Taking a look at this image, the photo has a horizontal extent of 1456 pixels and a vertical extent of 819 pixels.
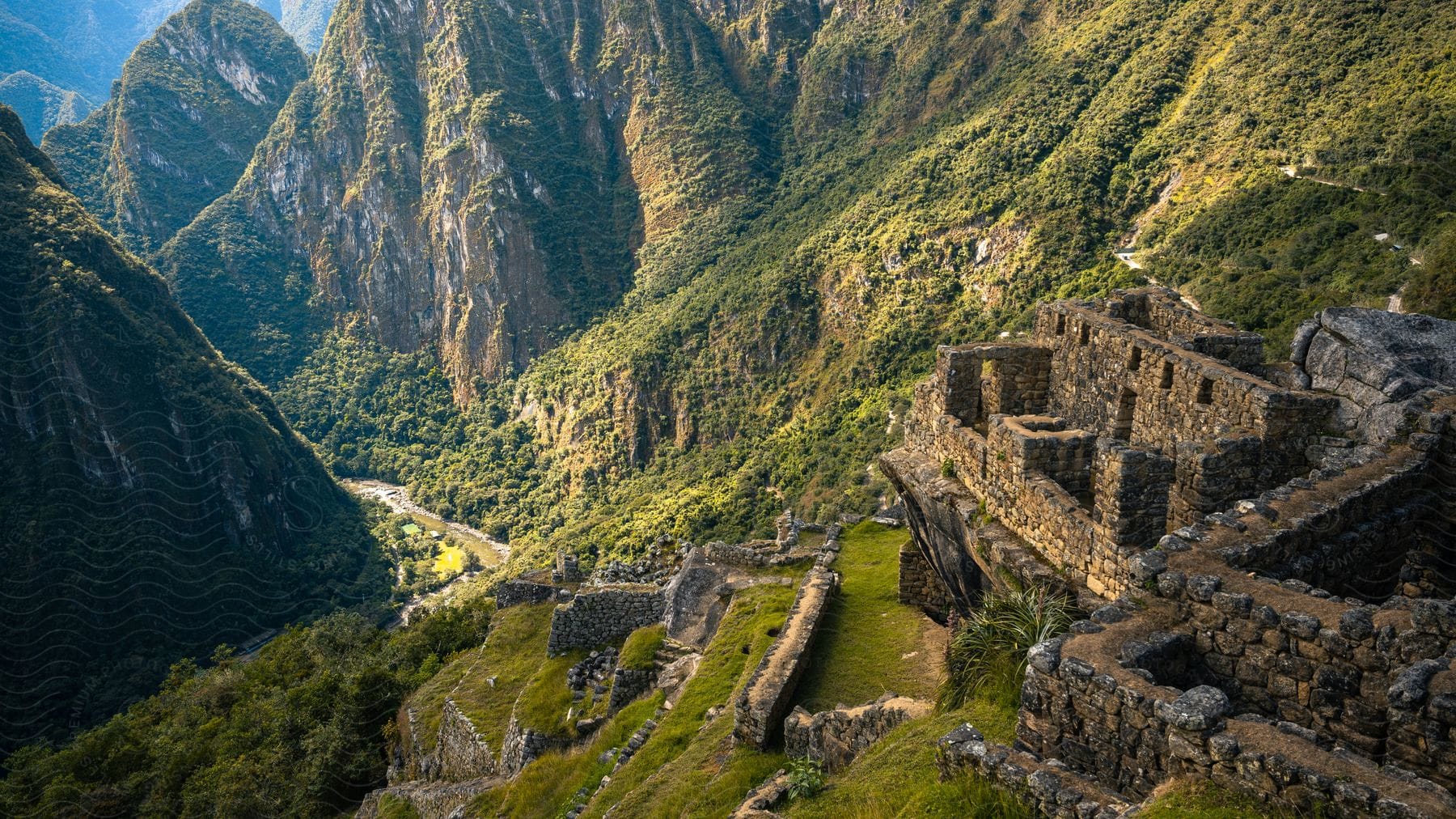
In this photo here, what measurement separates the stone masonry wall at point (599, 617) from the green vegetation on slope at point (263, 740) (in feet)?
29.6

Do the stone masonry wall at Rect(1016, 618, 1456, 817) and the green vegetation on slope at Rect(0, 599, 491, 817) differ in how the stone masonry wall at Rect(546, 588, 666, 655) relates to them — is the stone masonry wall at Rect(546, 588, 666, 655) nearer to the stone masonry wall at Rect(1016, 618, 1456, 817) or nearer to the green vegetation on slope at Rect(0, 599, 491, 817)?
the green vegetation on slope at Rect(0, 599, 491, 817)

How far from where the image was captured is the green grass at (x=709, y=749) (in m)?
11.8

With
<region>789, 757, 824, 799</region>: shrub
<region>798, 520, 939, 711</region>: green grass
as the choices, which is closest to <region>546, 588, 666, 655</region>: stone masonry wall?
<region>798, 520, 939, 711</region>: green grass

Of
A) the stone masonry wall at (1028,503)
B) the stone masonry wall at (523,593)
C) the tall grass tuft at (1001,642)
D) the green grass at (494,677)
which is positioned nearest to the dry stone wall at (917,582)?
the stone masonry wall at (1028,503)

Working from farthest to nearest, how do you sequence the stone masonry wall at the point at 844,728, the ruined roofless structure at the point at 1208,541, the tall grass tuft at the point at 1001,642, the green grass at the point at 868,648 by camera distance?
the green grass at the point at 868,648 → the stone masonry wall at the point at 844,728 → the tall grass tuft at the point at 1001,642 → the ruined roofless structure at the point at 1208,541

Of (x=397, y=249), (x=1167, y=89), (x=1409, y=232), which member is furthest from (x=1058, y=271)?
(x=397, y=249)

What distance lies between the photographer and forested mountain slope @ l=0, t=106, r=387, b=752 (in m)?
83.2

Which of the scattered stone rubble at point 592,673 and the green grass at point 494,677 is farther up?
the scattered stone rubble at point 592,673

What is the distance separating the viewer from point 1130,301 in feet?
45.0

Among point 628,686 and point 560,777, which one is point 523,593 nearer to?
point 628,686

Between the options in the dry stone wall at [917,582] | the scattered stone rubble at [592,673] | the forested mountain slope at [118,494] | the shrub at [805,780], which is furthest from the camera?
the forested mountain slope at [118,494]

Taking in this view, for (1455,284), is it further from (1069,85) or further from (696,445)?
(696,445)

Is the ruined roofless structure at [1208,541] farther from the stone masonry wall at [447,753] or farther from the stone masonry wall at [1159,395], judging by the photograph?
the stone masonry wall at [447,753]

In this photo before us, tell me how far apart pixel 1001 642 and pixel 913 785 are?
207 cm
